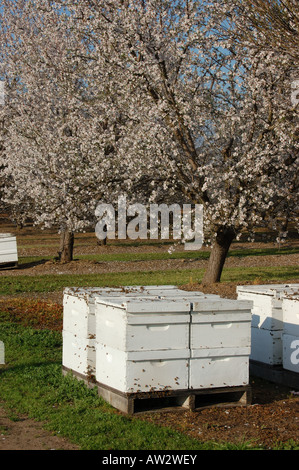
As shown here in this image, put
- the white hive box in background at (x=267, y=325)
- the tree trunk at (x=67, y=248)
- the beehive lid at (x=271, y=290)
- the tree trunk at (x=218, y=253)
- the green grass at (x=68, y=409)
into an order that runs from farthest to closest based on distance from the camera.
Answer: the tree trunk at (x=67, y=248) → the tree trunk at (x=218, y=253) → the beehive lid at (x=271, y=290) → the white hive box in background at (x=267, y=325) → the green grass at (x=68, y=409)

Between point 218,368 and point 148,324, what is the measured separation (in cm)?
108

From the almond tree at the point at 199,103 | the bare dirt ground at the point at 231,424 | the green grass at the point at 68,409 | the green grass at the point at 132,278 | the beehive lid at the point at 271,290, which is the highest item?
the almond tree at the point at 199,103

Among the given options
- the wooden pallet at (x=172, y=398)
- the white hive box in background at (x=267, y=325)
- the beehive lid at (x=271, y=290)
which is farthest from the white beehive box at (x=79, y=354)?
the beehive lid at (x=271, y=290)

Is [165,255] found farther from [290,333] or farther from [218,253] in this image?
[290,333]

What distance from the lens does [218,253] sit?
57.9 ft

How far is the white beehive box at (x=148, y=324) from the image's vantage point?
7.23m

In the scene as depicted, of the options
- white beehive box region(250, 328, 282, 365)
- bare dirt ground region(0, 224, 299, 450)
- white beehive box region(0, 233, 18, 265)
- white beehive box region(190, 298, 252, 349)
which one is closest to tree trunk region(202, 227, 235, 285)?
white beehive box region(250, 328, 282, 365)

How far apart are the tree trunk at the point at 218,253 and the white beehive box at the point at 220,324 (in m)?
9.20

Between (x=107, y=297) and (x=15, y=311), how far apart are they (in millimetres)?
6727

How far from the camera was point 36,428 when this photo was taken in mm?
6879

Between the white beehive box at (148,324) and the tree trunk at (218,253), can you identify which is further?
the tree trunk at (218,253)

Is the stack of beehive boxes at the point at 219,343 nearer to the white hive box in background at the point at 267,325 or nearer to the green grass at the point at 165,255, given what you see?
the white hive box in background at the point at 267,325

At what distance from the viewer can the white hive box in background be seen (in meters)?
8.96
